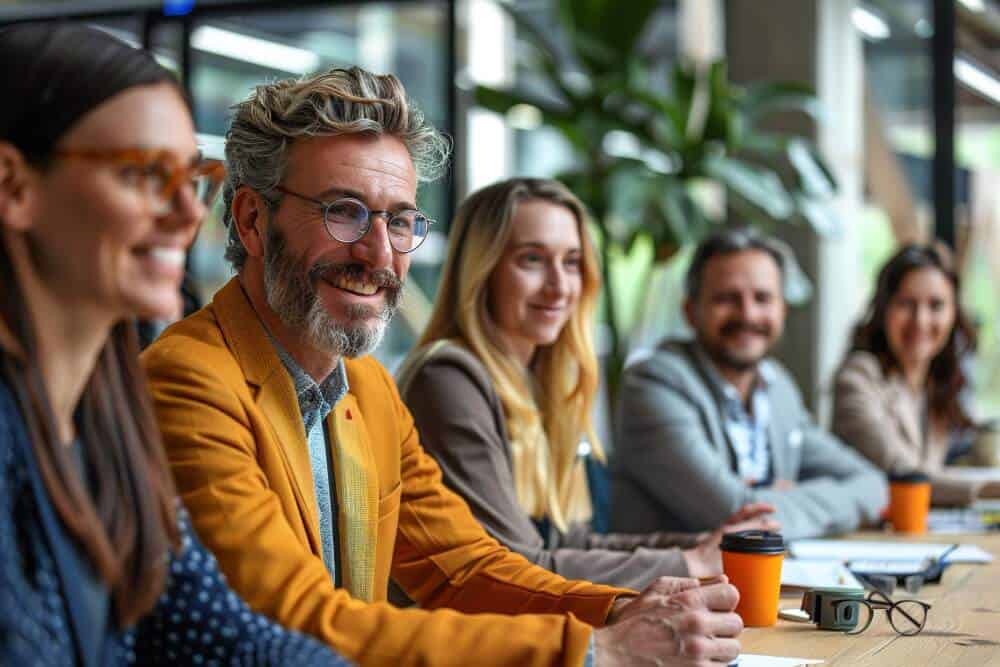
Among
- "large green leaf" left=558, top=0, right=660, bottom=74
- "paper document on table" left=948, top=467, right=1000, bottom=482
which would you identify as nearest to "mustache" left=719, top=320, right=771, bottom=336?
"paper document on table" left=948, top=467, right=1000, bottom=482

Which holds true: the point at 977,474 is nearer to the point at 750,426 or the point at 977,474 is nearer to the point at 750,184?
the point at 750,426

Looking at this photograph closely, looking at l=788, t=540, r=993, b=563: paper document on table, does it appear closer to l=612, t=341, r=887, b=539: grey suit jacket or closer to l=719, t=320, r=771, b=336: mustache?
l=612, t=341, r=887, b=539: grey suit jacket

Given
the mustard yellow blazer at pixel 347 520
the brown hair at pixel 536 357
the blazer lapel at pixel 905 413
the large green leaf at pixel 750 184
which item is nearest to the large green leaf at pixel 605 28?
the large green leaf at pixel 750 184

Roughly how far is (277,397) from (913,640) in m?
0.95

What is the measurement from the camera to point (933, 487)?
11.8 feet

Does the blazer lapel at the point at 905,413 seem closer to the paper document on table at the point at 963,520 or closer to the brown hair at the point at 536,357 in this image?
the paper document on table at the point at 963,520

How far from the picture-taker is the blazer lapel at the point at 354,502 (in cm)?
186

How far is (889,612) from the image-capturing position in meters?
2.03

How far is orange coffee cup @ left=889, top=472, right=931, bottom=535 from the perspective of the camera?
10.2ft

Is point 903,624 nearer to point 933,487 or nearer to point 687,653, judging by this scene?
point 687,653

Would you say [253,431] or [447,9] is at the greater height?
[447,9]

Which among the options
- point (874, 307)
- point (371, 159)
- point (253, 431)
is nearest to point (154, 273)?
point (253, 431)

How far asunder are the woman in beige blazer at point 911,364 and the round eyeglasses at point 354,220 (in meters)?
2.32

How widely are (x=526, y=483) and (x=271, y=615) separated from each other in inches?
46.6
